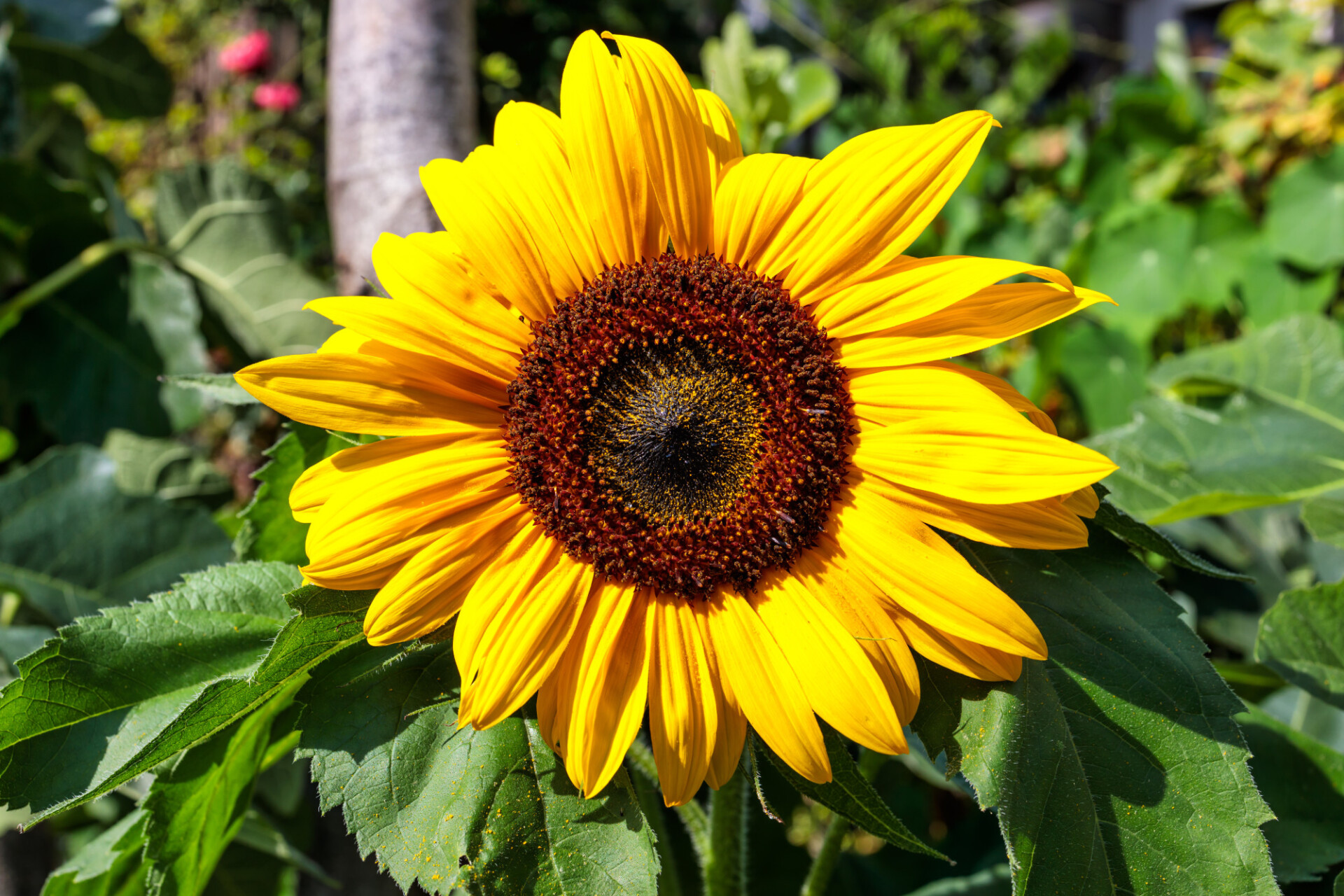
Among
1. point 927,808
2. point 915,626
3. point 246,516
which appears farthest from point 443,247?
point 927,808

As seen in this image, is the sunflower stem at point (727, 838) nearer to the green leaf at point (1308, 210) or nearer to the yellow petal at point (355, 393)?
the yellow petal at point (355, 393)

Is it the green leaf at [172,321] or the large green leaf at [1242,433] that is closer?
the large green leaf at [1242,433]

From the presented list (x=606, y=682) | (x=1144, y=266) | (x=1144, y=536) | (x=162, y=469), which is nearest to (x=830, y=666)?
(x=606, y=682)

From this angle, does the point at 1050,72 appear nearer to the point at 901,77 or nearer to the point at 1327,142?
the point at 901,77

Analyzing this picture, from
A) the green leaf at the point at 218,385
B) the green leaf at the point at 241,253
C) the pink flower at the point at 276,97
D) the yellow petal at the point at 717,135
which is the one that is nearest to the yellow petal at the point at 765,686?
the yellow petal at the point at 717,135

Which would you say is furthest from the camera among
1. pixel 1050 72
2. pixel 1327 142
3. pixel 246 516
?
pixel 1050 72

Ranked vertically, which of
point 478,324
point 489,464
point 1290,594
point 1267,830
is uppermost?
point 478,324
